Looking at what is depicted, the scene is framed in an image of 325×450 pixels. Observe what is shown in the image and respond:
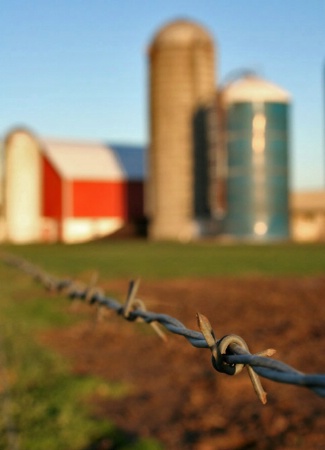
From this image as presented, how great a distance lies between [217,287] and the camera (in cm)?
1297

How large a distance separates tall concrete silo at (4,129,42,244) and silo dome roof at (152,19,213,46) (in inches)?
390

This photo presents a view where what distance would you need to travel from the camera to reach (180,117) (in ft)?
118

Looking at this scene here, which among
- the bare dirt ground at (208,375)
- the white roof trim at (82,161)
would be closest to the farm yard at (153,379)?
the bare dirt ground at (208,375)

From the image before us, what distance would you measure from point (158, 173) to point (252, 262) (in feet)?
57.9

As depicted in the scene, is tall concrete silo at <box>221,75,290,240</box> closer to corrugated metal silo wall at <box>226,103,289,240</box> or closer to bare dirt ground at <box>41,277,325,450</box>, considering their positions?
corrugated metal silo wall at <box>226,103,289,240</box>

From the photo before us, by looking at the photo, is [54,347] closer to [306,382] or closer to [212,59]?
[306,382]

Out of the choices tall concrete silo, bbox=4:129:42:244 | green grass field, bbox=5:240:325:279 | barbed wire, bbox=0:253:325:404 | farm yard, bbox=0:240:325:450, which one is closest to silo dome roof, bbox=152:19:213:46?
tall concrete silo, bbox=4:129:42:244

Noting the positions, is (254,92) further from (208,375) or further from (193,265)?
(208,375)

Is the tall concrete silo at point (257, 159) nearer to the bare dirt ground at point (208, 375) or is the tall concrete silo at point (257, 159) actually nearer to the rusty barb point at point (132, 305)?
the bare dirt ground at point (208, 375)

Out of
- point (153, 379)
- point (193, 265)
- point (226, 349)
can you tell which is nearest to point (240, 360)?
point (226, 349)

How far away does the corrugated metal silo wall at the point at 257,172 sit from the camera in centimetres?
3281

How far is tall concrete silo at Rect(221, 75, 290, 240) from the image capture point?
32812 mm

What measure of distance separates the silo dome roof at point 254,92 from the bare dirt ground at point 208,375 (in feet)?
74.6

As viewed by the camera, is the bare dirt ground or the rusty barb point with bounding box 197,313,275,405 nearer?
the rusty barb point with bounding box 197,313,275,405
